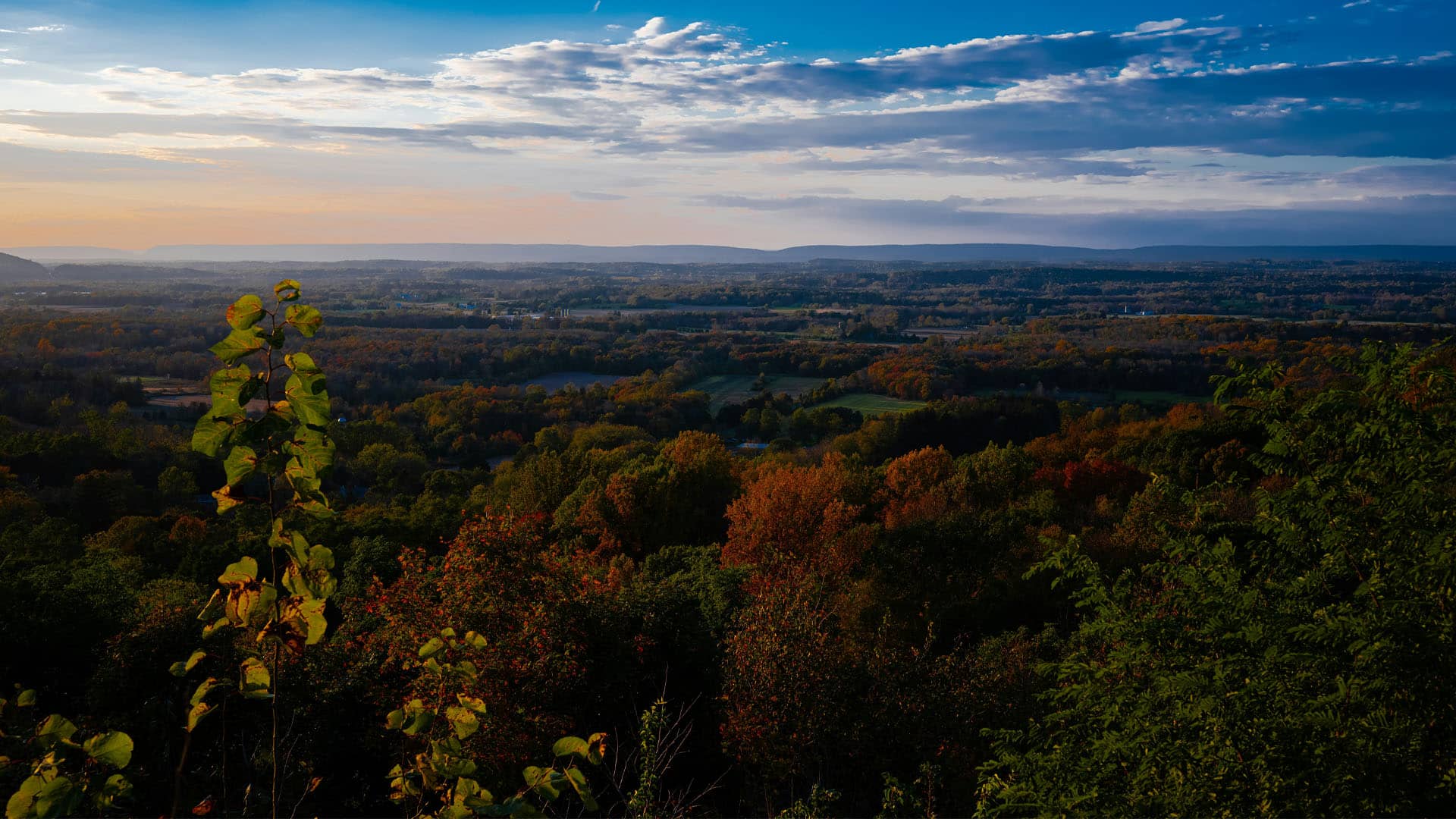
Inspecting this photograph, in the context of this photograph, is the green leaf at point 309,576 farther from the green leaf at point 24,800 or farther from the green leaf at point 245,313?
the green leaf at point 24,800

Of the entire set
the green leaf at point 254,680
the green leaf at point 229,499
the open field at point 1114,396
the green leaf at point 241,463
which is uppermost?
the green leaf at point 241,463

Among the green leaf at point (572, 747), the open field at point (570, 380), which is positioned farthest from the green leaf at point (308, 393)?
the open field at point (570, 380)

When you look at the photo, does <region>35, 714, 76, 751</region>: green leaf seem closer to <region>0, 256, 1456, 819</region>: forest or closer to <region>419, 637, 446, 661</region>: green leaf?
<region>0, 256, 1456, 819</region>: forest

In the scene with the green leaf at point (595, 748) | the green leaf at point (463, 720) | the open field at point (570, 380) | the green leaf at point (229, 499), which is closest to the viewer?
the green leaf at point (229, 499)

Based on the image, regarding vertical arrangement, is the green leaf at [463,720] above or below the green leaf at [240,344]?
below

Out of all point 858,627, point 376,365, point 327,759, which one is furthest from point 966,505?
point 376,365

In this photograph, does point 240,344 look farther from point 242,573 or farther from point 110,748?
point 110,748

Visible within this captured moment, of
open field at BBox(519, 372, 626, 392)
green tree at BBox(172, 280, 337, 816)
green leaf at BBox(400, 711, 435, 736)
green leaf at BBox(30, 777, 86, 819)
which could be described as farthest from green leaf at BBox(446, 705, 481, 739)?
open field at BBox(519, 372, 626, 392)

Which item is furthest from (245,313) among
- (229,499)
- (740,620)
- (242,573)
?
(740,620)
